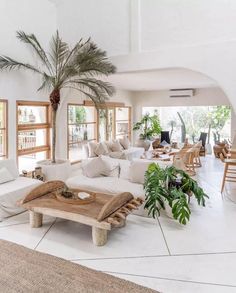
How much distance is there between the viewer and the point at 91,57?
18.9ft

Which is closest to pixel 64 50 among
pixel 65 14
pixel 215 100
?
pixel 65 14

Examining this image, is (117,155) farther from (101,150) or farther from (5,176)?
(5,176)

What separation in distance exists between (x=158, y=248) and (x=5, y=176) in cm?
298

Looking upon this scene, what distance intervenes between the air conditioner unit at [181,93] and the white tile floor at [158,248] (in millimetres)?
7628

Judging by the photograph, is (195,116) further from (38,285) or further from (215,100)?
(38,285)

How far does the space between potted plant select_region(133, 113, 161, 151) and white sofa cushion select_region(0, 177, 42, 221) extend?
6579 millimetres

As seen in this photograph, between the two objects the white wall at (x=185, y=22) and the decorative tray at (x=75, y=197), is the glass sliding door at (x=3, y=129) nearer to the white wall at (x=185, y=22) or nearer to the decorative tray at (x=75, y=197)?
the decorative tray at (x=75, y=197)

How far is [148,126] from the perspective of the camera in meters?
12.1

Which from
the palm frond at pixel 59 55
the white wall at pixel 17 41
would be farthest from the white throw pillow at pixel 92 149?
the palm frond at pixel 59 55

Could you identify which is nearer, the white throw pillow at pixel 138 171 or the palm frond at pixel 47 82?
the white throw pillow at pixel 138 171

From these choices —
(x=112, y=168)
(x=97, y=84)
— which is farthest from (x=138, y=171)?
(x=97, y=84)

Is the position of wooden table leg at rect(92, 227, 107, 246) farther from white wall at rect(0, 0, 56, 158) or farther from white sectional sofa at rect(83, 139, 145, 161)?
white sectional sofa at rect(83, 139, 145, 161)

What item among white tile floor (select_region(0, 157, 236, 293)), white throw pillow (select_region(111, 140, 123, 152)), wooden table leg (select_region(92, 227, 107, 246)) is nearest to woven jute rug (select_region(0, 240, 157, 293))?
white tile floor (select_region(0, 157, 236, 293))

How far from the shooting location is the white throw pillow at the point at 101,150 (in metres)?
8.09
